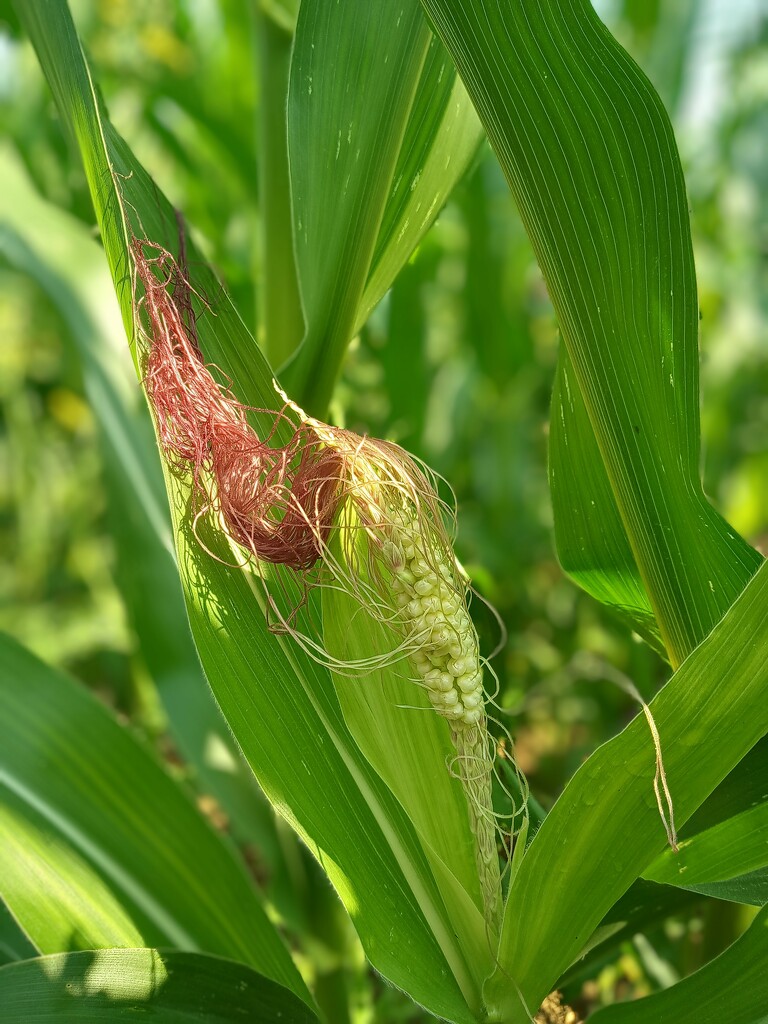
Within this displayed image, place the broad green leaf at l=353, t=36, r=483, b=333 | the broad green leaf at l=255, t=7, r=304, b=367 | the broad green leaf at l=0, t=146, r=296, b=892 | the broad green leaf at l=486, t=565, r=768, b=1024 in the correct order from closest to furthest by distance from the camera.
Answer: the broad green leaf at l=486, t=565, r=768, b=1024 < the broad green leaf at l=353, t=36, r=483, b=333 < the broad green leaf at l=255, t=7, r=304, b=367 < the broad green leaf at l=0, t=146, r=296, b=892

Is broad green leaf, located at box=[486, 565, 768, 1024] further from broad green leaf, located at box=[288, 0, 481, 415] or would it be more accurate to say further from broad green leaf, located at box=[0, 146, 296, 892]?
broad green leaf, located at box=[0, 146, 296, 892]

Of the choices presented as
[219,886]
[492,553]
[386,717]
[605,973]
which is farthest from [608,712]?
[386,717]

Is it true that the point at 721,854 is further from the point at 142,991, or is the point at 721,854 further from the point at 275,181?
the point at 275,181

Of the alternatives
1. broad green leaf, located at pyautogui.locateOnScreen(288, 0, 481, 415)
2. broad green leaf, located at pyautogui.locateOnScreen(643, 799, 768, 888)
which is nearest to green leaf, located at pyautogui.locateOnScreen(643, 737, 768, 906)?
A: broad green leaf, located at pyautogui.locateOnScreen(643, 799, 768, 888)

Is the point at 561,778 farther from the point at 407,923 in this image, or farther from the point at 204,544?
the point at 204,544

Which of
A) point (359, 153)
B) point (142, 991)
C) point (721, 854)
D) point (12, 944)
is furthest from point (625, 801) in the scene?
point (12, 944)

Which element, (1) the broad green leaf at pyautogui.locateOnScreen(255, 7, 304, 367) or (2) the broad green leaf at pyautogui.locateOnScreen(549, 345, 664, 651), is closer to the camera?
(2) the broad green leaf at pyautogui.locateOnScreen(549, 345, 664, 651)
